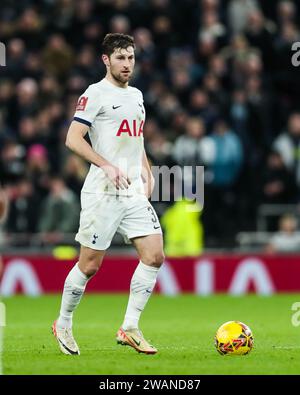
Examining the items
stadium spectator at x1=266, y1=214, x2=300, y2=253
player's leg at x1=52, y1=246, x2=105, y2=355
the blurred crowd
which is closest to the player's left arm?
player's leg at x1=52, y1=246, x2=105, y2=355

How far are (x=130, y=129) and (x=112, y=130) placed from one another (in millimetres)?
154

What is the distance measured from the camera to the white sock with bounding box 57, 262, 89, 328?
31.5 feet

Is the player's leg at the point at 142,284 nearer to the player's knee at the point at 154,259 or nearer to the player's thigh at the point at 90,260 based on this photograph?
the player's knee at the point at 154,259

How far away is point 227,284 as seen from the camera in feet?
61.7

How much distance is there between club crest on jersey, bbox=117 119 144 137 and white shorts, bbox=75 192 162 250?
1.73ft

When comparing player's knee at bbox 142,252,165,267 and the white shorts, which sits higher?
the white shorts

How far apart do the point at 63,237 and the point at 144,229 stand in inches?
363

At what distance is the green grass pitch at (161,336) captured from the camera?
8.52 metres

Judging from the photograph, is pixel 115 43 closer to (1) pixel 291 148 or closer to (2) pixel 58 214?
(2) pixel 58 214

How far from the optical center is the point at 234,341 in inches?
371

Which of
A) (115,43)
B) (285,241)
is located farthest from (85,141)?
(285,241)

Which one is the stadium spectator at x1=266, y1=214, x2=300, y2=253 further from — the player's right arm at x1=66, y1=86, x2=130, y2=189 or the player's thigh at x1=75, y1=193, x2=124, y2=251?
the player's right arm at x1=66, y1=86, x2=130, y2=189

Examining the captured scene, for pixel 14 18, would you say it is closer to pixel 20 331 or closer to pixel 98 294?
pixel 98 294

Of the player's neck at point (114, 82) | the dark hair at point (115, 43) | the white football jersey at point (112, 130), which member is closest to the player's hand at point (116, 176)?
the white football jersey at point (112, 130)
